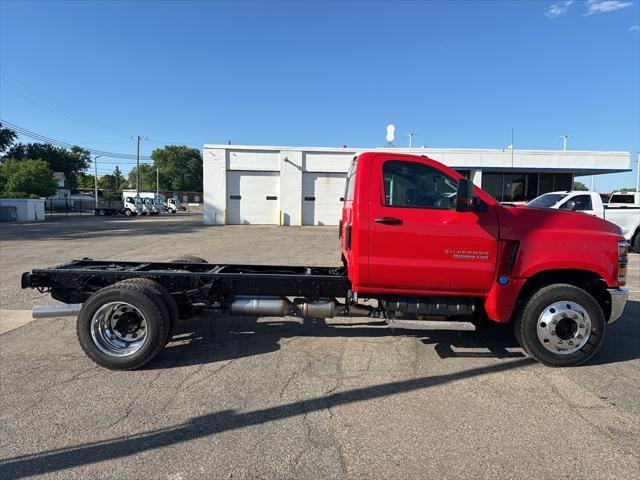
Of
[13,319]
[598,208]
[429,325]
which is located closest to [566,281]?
[429,325]

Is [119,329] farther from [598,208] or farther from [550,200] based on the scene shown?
[598,208]

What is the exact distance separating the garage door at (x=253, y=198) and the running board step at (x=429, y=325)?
78.0 ft

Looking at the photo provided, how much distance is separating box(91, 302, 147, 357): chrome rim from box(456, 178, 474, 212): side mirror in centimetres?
337

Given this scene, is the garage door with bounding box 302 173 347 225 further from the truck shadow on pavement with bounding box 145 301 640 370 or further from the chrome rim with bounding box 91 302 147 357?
the chrome rim with bounding box 91 302 147 357

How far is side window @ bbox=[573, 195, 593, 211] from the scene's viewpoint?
13133 millimetres

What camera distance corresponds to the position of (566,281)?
4.60 meters

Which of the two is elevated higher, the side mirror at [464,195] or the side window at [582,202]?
the side window at [582,202]

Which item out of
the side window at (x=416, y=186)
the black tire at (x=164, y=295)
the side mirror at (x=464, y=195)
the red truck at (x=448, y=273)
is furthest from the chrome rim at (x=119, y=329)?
the side mirror at (x=464, y=195)

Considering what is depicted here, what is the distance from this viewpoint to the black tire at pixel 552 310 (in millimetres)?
4309

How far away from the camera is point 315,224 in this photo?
28156 millimetres

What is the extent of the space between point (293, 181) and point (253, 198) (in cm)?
297

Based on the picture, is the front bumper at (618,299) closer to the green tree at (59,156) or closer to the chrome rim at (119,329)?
the chrome rim at (119,329)

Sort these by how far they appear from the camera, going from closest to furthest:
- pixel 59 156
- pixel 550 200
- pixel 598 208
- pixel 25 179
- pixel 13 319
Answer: pixel 13 319 → pixel 598 208 → pixel 550 200 → pixel 25 179 → pixel 59 156

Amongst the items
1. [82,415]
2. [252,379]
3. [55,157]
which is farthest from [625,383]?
[55,157]
